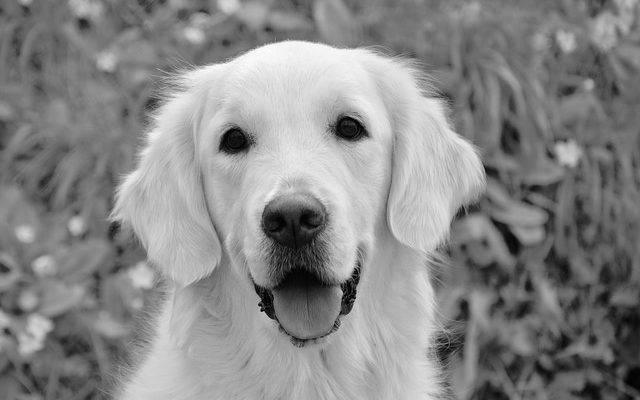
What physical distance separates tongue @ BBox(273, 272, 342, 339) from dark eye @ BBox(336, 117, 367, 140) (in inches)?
20.1

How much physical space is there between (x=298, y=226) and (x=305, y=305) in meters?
0.31

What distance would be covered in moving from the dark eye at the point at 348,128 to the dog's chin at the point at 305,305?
453mm

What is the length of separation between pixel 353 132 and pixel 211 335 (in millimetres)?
878

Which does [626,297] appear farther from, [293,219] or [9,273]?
[9,273]

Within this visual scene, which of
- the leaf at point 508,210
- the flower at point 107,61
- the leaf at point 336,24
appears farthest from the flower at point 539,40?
the flower at point 107,61

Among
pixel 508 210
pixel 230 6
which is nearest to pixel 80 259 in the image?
pixel 230 6

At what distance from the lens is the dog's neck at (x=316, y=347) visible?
124 inches

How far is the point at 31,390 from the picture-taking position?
4.90 m

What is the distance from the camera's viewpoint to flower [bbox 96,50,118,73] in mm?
5566

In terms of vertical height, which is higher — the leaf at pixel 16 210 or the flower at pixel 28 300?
the leaf at pixel 16 210

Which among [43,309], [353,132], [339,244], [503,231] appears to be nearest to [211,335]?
[339,244]

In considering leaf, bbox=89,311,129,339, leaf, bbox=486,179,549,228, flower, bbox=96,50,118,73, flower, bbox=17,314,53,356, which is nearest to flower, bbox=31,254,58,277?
flower, bbox=17,314,53,356

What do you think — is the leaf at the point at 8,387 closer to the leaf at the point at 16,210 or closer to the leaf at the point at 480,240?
the leaf at the point at 16,210

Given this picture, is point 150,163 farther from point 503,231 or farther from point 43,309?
point 503,231
